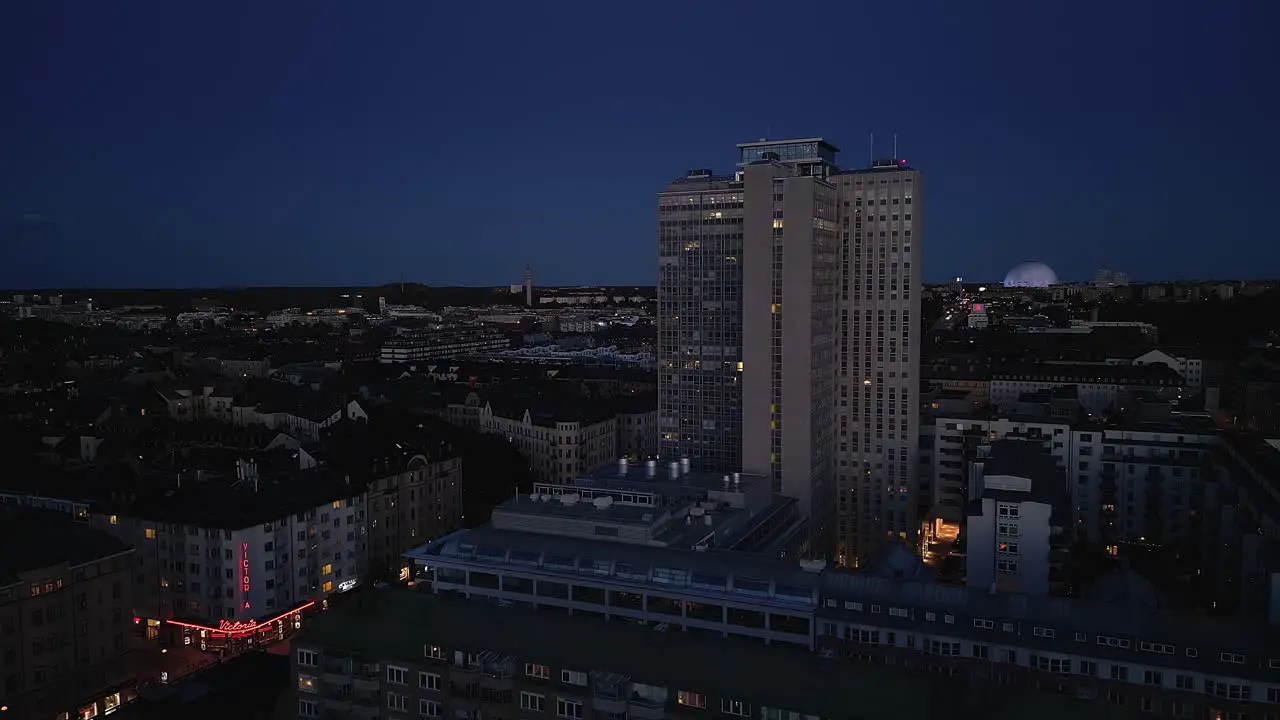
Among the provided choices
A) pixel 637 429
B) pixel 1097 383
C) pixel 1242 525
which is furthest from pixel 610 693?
pixel 1097 383

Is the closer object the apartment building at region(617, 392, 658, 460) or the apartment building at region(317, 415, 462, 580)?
the apartment building at region(317, 415, 462, 580)

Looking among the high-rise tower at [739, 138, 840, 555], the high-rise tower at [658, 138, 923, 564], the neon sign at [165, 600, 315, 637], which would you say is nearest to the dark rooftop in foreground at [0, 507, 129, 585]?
the neon sign at [165, 600, 315, 637]

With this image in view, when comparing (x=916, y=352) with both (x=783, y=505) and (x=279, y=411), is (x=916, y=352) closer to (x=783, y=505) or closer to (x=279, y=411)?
(x=783, y=505)

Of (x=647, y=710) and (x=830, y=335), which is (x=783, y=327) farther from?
(x=647, y=710)

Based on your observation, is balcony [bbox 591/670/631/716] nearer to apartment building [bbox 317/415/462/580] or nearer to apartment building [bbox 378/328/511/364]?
apartment building [bbox 317/415/462/580]

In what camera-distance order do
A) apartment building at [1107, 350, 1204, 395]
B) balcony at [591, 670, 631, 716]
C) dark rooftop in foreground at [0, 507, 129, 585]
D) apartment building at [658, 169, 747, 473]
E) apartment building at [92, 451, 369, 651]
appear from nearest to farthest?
balcony at [591, 670, 631, 716], dark rooftop in foreground at [0, 507, 129, 585], apartment building at [92, 451, 369, 651], apartment building at [658, 169, 747, 473], apartment building at [1107, 350, 1204, 395]
